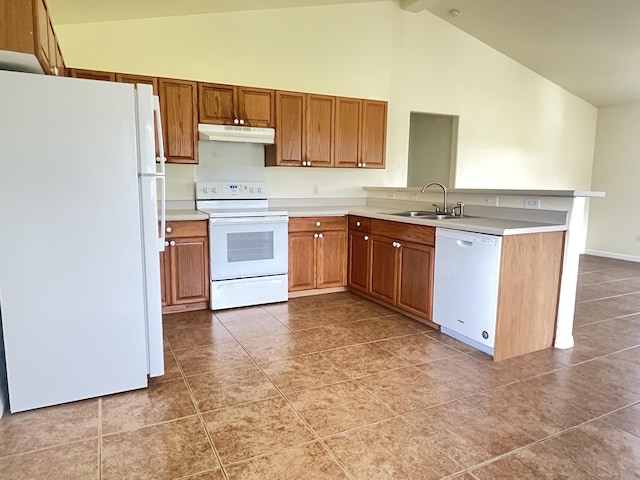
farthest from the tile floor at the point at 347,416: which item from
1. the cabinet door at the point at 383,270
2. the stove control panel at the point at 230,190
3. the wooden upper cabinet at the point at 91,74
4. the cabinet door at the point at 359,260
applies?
the wooden upper cabinet at the point at 91,74

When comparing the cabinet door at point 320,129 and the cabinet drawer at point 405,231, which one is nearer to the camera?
the cabinet drawer at point 405,231

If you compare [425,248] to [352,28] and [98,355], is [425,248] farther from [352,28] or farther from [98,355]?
[352,28]

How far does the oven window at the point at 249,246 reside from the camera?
379 centimetres

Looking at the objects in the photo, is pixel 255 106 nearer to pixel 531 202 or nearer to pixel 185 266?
pixel 185 266

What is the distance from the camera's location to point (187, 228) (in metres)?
3.63

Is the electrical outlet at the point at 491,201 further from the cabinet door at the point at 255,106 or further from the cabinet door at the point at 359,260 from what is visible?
the cabinet door at the point at 255,106

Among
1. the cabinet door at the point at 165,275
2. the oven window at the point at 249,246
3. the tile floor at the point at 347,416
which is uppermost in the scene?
the oven window at the point at 249,246

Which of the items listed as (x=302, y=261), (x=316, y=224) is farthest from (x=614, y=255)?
(x=302, y=261)

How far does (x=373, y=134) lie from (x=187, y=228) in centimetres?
232

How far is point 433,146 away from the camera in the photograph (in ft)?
21.9

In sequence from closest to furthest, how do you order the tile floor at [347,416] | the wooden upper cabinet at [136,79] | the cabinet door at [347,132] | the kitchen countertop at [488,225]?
the tile floor at [347,416]
the kitchen countertop at [488,225]
the wooden upper cabinet at [136,79]
the cabinet door at [347,132]

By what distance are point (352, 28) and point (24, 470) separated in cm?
484

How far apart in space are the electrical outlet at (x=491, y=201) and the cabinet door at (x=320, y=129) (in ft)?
5.57

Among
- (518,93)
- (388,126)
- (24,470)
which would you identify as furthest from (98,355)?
(518,93)
